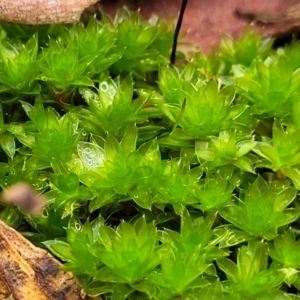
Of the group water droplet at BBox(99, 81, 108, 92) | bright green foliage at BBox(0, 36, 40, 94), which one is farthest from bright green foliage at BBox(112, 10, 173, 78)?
bright green foliage at BBox(0, 36, 40, 94)

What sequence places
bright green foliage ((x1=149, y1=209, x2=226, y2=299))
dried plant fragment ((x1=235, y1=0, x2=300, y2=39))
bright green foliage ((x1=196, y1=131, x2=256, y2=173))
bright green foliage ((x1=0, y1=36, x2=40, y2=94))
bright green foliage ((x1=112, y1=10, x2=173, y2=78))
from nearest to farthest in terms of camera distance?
bright green foliage ((x1=149, y1=209, x2=226, y2=299)) < bright green foliage ((x1=196, y1=131, x2=256, y2=173)) < bright green foliage ((x1=0, y1=36, x2=40, y2=94)) < bright green foliage ((x1=112, y1=10, x2=173, y2=78)) < dried plant fragment ((x1=235, y1=0, x2=300, y2=39))

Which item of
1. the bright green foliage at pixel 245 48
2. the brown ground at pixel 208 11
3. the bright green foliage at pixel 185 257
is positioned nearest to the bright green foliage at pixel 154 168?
the bright green foliage at pixel 185 257

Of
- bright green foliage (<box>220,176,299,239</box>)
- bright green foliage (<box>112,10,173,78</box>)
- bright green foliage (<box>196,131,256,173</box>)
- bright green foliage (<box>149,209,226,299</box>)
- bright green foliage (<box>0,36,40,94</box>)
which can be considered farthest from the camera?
bright green foliage (<box>112,10,173,78</box>)

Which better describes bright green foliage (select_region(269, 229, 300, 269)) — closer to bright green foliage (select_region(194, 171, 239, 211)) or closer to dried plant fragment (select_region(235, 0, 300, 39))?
bright green foliage (select_region(194, 171, 239, 211))

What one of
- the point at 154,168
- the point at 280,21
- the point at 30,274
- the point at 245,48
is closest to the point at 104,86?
the point at 154,168

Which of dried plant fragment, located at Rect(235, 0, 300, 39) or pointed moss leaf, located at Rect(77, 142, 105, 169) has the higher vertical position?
dried plant fragment, located at Rect(235, 0, 300, 39)

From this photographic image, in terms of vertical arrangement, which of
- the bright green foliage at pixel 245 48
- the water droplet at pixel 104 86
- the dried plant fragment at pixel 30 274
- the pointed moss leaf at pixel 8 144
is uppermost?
the bright green foliage at pixel 245 48

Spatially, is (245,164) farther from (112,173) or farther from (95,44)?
(95,44)

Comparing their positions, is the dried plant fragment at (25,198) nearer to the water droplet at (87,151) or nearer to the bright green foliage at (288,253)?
the water droplet at (87,151)
